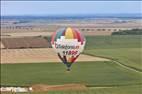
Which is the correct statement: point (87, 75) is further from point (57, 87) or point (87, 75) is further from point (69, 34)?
point (69, 34)

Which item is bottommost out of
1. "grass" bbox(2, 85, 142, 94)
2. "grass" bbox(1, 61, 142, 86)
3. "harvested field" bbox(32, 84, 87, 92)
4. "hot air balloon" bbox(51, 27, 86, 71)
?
"grass" bbox(1, 61, 142, 86)

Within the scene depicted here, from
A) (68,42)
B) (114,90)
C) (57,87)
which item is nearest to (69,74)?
(57,87)

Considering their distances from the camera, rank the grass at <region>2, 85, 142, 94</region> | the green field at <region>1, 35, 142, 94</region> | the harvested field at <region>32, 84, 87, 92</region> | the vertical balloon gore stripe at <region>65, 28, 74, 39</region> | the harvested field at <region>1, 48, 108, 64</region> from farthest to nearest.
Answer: the harvested field at <region>1, 48, 108, 64</region>
the green field at <region>1, 35, 142, 94</region>
the harvested field at <region>32, 84, 87, 92</region>
the grass at <region>2, 85, 142, 94</region>
the vertical balloon gore stripe at <region>65, 28, 74, 39</region>

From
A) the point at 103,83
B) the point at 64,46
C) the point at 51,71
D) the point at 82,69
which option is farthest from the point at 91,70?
the point at 64,46

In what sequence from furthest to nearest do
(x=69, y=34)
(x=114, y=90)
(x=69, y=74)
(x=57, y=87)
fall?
(x=69, y=74) < (x=57, y=87) < (x=114, y=90) < (x=69, y=34)

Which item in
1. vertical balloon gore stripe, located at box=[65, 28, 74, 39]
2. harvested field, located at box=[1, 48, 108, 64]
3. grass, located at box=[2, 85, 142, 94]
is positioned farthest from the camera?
harvested field, located at box=[1, 48, 108, 64]

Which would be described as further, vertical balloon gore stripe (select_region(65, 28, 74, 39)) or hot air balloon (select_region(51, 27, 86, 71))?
hot air balloon (select_region(51, 27, 86, 71))

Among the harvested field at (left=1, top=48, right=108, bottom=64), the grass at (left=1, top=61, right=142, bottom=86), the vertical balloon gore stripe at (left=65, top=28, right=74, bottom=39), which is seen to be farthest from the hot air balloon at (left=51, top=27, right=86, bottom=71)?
the harvested field at (left=1, top=48, right=108, bottom=64)

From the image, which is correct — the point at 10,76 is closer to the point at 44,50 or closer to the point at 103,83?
the point at 103,83

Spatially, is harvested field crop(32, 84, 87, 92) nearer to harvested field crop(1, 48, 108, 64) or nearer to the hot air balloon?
the hot air balloon
